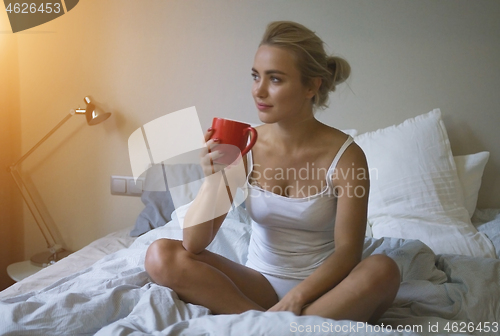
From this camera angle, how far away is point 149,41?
93.4 inches

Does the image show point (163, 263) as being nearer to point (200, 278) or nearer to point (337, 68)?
point (200, 278)

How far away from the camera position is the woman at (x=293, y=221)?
Answer: 1.11 m

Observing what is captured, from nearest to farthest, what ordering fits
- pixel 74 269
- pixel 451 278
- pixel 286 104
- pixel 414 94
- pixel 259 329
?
pixel 259 329 < pixel 286 104 < pixel 451 278 < pixel 74 269 < pixel 414 94

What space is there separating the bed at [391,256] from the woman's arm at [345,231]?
173 millimetres

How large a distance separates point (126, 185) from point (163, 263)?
4.59 ft

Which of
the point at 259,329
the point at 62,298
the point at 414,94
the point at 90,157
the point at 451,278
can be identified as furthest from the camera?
the point at 90,157

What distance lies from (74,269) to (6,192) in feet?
3.19

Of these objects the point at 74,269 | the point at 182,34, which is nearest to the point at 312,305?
the point at 74,269

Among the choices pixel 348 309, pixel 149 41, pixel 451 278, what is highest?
pixel 149 41

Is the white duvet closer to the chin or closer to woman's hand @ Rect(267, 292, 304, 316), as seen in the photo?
woman's hand @ Rect(267, 292, 304, 316)

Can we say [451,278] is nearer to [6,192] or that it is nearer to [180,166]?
[180,166]

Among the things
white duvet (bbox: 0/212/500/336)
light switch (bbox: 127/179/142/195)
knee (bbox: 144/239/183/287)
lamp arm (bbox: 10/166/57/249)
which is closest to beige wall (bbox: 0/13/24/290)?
lamp arm (bbox: 10/166/57/249)

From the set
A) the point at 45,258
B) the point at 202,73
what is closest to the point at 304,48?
the point at 202,73

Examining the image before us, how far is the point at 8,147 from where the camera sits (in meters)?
2.45
